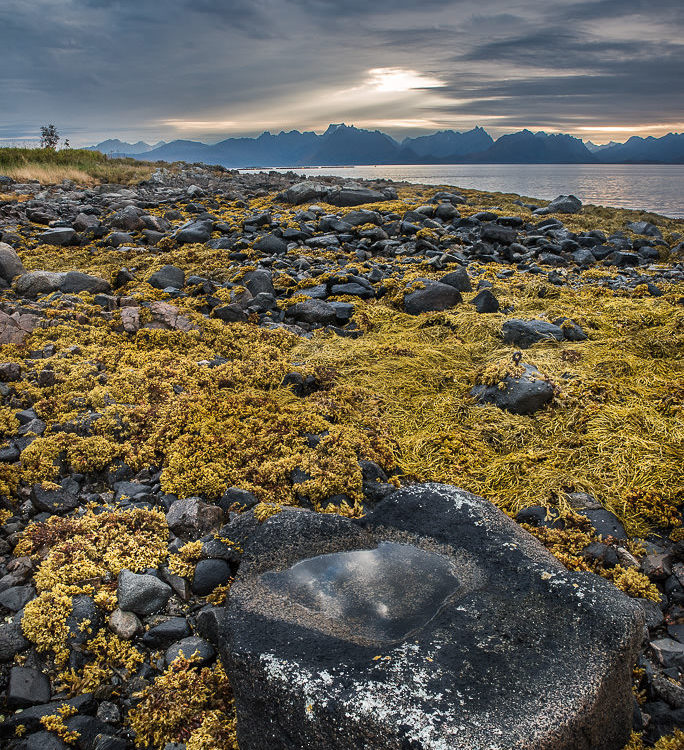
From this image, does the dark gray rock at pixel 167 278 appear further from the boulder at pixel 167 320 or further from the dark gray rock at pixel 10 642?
the dark gray rock at pixel 10 642

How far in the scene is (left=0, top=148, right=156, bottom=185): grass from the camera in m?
27.4

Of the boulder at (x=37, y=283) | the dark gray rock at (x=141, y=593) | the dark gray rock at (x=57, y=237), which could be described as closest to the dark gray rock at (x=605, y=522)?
the dark gray rock at (x=141, y=593)

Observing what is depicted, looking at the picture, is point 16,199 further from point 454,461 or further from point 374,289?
point 454,461

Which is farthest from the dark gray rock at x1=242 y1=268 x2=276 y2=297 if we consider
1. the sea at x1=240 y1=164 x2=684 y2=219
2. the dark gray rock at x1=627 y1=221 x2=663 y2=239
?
the sea at x1=240 y1=164 x2=684 y2=219

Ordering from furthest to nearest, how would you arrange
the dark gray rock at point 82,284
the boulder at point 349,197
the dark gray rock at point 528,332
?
1. the boulder at point 349,197
2. the dark gray rock at point 82,284
3. the dark gray rock at point 528,332

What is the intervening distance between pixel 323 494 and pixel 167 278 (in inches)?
333

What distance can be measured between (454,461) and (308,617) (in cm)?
326

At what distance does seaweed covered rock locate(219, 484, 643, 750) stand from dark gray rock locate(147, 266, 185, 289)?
8987 mm

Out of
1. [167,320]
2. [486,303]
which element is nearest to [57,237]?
[167,320]

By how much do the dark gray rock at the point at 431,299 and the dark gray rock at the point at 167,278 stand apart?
212 inches

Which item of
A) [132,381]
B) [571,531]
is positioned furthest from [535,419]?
[132,381]

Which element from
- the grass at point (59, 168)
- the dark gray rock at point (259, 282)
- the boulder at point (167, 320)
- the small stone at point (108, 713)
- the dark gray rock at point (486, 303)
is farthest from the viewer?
the grass at point (59, 168)

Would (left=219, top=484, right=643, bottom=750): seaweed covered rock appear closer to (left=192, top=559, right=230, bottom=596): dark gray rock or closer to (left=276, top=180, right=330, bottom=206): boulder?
(left=192, top=559, right=230, bottom=596): dark gray rock

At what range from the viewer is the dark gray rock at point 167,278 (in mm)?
11633
